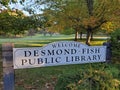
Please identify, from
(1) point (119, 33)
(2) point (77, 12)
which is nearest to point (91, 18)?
(2) point (77, 12)

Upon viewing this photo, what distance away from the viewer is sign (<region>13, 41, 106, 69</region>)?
395cm

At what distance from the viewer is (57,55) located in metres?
4.22

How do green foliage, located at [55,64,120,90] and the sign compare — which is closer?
green foliage, located at [55,64,120,90]

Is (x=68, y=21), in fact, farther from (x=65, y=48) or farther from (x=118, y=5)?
(x=65, y=48)

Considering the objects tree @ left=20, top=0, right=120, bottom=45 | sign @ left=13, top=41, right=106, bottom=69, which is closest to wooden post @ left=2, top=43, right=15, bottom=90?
sign @ left=13, top=41, right=106, bottom=69

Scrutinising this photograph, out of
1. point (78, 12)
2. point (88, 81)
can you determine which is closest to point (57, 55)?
point (88, 81)

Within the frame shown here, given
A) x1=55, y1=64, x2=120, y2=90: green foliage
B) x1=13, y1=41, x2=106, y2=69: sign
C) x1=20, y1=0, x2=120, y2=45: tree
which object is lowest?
x1=55, y1=64, x2=120, y2=90: green foliage

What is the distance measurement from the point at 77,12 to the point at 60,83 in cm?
1148

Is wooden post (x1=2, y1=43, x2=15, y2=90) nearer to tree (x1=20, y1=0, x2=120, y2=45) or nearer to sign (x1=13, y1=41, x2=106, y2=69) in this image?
sign (x1=13, y1=41, x2=106, y2=69)

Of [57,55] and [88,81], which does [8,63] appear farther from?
[88,81]

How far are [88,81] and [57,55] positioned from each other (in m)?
0.79

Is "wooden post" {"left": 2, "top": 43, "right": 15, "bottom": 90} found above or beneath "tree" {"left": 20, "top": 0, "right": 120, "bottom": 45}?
beneath

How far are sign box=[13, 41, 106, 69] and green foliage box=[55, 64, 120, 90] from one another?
44cm

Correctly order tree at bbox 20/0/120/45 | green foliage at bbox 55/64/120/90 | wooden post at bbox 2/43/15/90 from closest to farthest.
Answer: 1. green foliage at bbox 55/64/120/90
2. wooden post at bbox 2/43/15/90
3. tree at bbox 20/0/120/45
